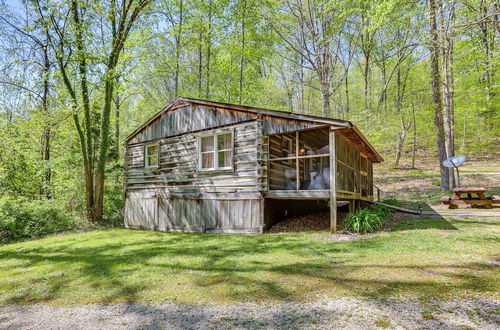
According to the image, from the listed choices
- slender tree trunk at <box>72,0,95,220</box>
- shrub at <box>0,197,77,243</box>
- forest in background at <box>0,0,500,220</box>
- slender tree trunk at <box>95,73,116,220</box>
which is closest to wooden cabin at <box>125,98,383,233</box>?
slender tree trunk at <box>95,73,116,220</box>

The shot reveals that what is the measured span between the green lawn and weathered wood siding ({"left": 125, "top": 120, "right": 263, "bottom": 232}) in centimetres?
184

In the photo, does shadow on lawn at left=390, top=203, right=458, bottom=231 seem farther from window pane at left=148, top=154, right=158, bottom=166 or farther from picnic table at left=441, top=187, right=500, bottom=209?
window pane at left=148, top=154, right=158, bottom=166

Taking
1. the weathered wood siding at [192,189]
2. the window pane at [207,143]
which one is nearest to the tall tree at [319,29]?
the window pane at [207,143]

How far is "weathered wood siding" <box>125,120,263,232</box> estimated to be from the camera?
32.7ft

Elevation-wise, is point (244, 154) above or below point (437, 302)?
above

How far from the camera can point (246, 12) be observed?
18.2 m

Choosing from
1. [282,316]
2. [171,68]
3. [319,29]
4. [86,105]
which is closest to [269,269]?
[282,316]

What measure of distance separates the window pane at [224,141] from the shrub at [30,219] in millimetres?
9258

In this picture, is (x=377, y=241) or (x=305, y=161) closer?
(x=377, y=241)

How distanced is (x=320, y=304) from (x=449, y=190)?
623 inches

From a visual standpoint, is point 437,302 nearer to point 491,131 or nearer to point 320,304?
point 320,304

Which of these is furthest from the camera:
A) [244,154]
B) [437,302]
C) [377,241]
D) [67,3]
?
[67,3]

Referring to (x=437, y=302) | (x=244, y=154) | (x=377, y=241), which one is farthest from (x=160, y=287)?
(x=244, y=154)

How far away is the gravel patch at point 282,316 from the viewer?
9.80 feet
